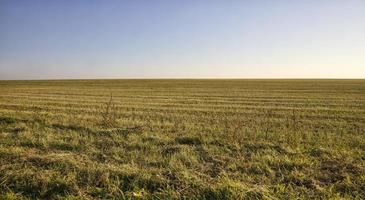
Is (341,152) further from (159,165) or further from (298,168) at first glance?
(159,165)

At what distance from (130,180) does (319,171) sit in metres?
3.32

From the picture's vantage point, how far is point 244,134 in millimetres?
10391

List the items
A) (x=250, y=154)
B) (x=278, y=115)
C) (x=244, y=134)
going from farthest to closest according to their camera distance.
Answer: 1. (x=278, y=115)
2. (x=244, y=134)
3. (x=250, y=154)

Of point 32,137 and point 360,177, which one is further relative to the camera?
point 32,137

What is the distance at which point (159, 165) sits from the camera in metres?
6.77

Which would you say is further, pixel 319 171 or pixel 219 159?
pixel 219 159

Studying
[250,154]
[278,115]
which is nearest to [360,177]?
[250,154]

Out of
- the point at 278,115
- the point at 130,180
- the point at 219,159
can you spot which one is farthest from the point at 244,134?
the point at 278,115

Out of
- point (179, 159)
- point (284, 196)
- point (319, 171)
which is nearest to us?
point (284, 196)

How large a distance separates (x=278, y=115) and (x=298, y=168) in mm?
10341

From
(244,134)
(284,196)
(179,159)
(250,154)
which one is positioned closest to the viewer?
(284,196)

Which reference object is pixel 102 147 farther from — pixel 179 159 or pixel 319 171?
pixel 319 171

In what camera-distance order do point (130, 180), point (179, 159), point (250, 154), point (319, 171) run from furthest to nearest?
point (250, 154)
point (179, 159)
point (319, 171)
point (130, 180)

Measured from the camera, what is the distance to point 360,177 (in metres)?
5.95
